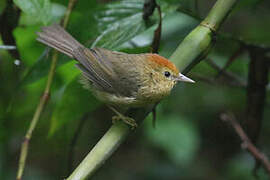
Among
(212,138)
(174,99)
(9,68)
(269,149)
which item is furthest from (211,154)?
(9,68)

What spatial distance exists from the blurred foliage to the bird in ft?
0.22

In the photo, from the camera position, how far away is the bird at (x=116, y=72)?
242 centimetres

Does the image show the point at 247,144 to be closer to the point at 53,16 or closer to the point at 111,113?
the point at 53,16

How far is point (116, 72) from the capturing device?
264 centimetres

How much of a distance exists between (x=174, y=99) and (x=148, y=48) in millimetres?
2126

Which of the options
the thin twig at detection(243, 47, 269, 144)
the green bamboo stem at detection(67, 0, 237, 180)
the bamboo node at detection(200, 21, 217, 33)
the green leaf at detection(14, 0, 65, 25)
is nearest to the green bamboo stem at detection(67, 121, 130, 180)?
the green bamboo stem at detection(67, 0, 237, 180)

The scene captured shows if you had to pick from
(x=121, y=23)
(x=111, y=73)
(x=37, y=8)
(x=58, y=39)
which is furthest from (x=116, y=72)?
(x=37, y=8)

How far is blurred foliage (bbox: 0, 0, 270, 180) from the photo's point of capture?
2.41 metres

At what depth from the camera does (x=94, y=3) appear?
2.72 m

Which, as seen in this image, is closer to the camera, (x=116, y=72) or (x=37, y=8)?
(x=37, y=8)

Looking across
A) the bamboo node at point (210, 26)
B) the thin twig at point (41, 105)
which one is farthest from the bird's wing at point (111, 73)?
the bamboo node at point (210, 26)

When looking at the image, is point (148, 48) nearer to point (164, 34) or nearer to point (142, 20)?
point (142, 20)

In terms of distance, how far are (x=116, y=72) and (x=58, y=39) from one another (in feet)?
1.49

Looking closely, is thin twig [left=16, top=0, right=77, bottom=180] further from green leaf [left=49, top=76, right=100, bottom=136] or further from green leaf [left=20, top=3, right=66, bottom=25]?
green leaf [left=20, top=3, right=66, bottom=25]
